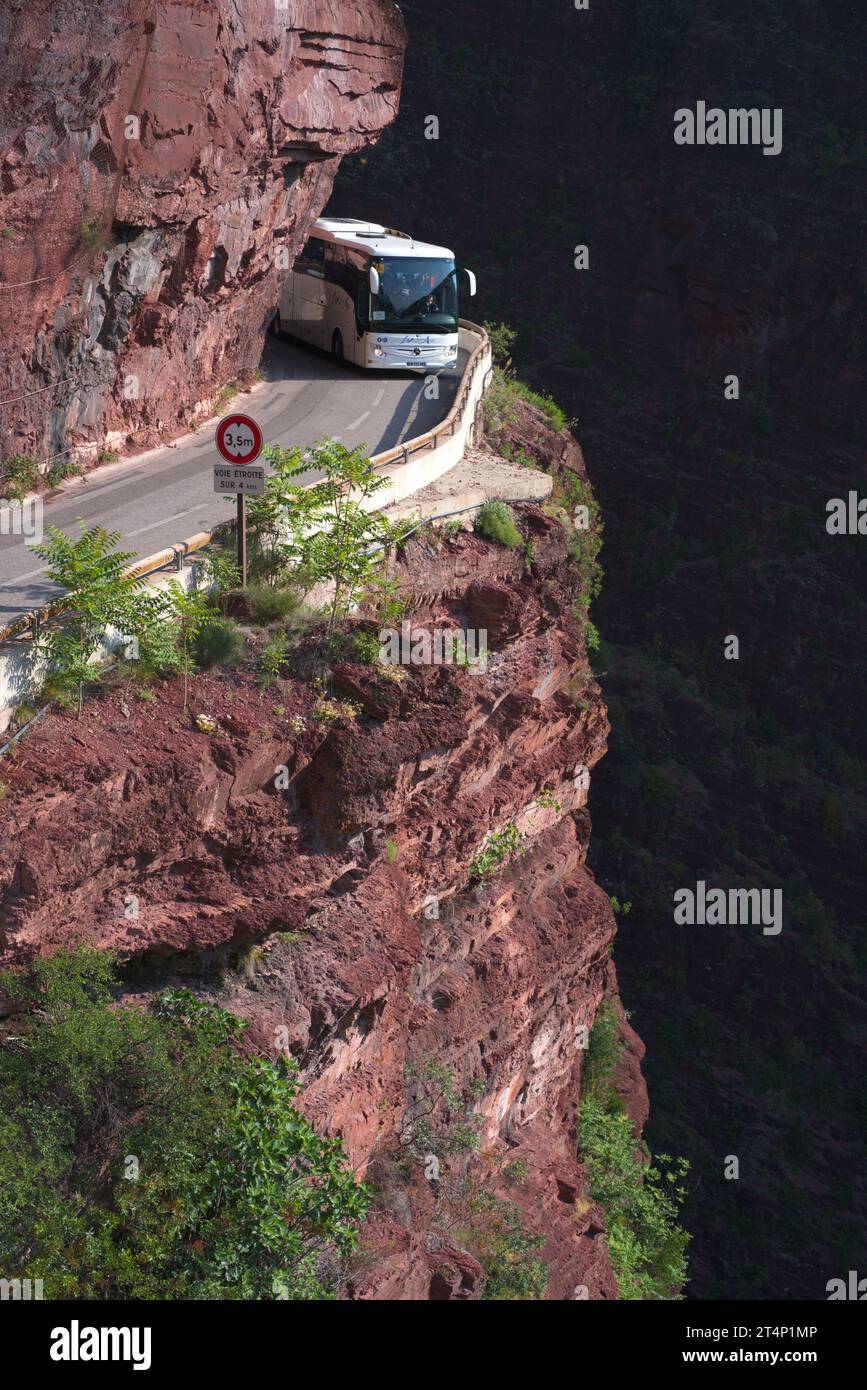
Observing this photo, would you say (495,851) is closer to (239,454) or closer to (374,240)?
(239,454)

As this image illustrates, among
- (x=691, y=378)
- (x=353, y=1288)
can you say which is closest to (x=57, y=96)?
(x=353, y=1288)

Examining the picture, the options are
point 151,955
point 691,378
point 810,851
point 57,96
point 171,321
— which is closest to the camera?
point 151,955

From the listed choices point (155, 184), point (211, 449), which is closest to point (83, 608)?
point (155, 184)

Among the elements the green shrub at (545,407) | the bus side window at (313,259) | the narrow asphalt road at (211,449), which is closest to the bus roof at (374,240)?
the bus side window at (313,259)

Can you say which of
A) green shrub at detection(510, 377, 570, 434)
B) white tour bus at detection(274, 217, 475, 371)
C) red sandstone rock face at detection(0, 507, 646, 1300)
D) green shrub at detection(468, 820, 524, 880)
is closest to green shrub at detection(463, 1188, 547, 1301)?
red sandstone rock face at detection(0, 507, 646, 1300)

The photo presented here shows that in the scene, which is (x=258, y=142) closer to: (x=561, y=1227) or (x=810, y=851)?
(x=561, y=1227)

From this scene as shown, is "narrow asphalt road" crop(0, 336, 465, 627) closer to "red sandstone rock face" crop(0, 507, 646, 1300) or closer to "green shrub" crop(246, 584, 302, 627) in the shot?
"green shrub" crop(246, 584, 302, 627)
